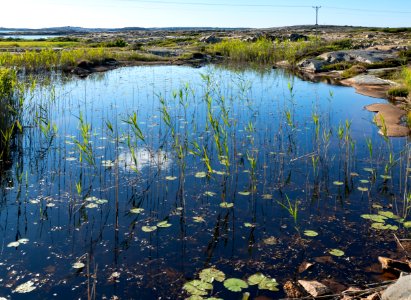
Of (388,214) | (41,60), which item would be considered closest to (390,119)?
(388,214)

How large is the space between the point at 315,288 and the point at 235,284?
88 cm

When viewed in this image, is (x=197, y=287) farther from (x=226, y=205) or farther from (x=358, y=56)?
(x=358, y=56)

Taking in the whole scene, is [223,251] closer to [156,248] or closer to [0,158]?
[156,248]

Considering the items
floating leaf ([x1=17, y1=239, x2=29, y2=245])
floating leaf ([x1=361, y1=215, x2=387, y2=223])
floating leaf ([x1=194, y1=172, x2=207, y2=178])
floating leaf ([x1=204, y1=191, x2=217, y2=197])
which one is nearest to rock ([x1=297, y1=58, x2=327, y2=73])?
floating leaf ([x1=194, y1=172, x2=207, y2=178])

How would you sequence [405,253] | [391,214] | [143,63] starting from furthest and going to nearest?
[143,63], [391,214], [405,253]

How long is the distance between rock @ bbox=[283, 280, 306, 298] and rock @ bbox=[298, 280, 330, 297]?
66 millimetres

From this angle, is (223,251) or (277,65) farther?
(277,65)

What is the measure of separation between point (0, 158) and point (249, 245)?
5.80m

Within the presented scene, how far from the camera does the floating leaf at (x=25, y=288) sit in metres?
4.89

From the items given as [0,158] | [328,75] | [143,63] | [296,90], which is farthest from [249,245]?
[143,63]

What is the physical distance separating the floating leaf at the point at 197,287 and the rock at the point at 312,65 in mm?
21557

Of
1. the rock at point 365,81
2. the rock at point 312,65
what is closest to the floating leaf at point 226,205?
the rock at point 365,81

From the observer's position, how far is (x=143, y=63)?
29.5m

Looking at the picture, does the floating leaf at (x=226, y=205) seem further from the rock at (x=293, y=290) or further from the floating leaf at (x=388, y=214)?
the floating leaf at (x=388, y=214)
